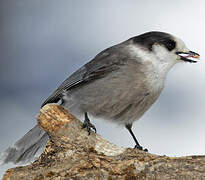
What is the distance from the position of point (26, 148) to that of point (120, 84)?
4.30ft

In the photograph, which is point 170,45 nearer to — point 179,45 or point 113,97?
point 179,45

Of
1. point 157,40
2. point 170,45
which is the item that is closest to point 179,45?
point 170,45

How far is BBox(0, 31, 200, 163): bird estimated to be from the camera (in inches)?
160

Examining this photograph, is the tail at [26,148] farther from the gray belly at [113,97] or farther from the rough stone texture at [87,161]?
the rough stone texture at [87,161]

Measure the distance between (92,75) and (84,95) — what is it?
0.93 ft

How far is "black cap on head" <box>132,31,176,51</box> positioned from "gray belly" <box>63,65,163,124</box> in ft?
1.50

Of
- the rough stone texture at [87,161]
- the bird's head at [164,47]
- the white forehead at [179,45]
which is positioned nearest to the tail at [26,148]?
the rough stone texture at [87,161]

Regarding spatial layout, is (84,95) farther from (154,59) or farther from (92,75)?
(154,59)

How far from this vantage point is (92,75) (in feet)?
14.0

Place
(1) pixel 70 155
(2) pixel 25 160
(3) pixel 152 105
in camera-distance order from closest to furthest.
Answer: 1. (1) pixel 70 155
2. (2) pixel 25 160
3. (3) pixel 152 105

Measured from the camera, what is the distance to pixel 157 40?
4293mm

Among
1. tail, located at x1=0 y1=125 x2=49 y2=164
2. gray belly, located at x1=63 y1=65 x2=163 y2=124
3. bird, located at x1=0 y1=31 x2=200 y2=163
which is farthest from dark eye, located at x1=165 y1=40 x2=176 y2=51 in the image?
tail, located at x1=0 y1=125 x2=49 y2=164

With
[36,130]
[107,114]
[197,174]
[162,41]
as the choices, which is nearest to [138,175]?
[197,174]

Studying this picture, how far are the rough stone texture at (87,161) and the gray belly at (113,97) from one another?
2.28ft
